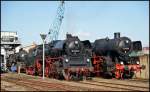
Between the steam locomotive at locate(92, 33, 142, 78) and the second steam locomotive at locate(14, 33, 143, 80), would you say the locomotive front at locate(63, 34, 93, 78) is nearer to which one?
the second steam locomotive at locate(14, 33, 143, 80)

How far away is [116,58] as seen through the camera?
26344mm

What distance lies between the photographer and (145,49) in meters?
36.9

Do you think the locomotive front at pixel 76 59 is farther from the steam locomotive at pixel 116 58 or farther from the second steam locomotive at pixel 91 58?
the steam locomotive at pixel 116 58

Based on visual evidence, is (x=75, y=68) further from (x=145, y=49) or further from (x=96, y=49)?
(x=145, y=49)

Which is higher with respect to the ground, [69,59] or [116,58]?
[116,58]

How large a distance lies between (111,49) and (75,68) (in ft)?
12.5

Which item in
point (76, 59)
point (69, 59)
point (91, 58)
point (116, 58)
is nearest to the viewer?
point (69, 59)

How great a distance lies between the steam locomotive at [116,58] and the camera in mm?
25531

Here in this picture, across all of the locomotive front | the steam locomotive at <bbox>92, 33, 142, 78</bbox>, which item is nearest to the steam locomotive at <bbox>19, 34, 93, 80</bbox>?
the locomotive front

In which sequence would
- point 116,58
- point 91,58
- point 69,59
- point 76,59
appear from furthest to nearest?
point 91,58 < point 116,58 < point 76,59 < point 69,59

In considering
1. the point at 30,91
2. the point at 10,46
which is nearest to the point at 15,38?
the point at 10,46

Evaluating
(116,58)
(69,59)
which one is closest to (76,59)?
(69,59)

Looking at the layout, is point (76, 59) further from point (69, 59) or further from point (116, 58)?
point (116, 58)

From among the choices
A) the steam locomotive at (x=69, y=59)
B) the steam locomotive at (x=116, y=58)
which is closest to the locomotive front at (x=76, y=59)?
the steam locomotive at (x=69, y=59)
